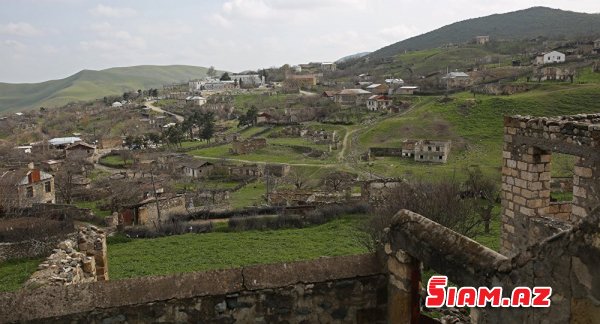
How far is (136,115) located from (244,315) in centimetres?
11170

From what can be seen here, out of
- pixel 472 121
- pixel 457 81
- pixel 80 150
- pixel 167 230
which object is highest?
pixel 457 81

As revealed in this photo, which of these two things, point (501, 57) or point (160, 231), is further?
point (501, 57)

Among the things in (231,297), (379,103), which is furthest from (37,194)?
(379,103)

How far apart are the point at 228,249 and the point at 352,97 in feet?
255

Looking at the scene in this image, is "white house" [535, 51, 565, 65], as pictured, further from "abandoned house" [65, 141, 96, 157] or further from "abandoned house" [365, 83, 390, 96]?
"abandoned house" [65, 141, 96, 157]

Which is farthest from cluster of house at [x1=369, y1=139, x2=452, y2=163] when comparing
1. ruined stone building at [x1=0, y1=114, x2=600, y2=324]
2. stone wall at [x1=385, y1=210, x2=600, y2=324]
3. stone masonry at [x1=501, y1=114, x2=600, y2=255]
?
stone wall at [x1=385, y1=210, x2=600, y2=324]

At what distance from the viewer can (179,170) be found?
5684cm

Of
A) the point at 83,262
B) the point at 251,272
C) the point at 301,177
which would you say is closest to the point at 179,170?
the point at 301,177

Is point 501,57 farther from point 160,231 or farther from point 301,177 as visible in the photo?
point 160,231

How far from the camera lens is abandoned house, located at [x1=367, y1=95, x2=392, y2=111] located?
82562mm

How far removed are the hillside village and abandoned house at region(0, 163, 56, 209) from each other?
6.8 inches

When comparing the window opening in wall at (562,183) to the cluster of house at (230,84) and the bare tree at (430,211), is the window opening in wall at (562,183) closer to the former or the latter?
the bare tree at (430,211)

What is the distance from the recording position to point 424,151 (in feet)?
167

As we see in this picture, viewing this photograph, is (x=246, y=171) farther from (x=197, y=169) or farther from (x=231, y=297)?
(x=231, y=297)
